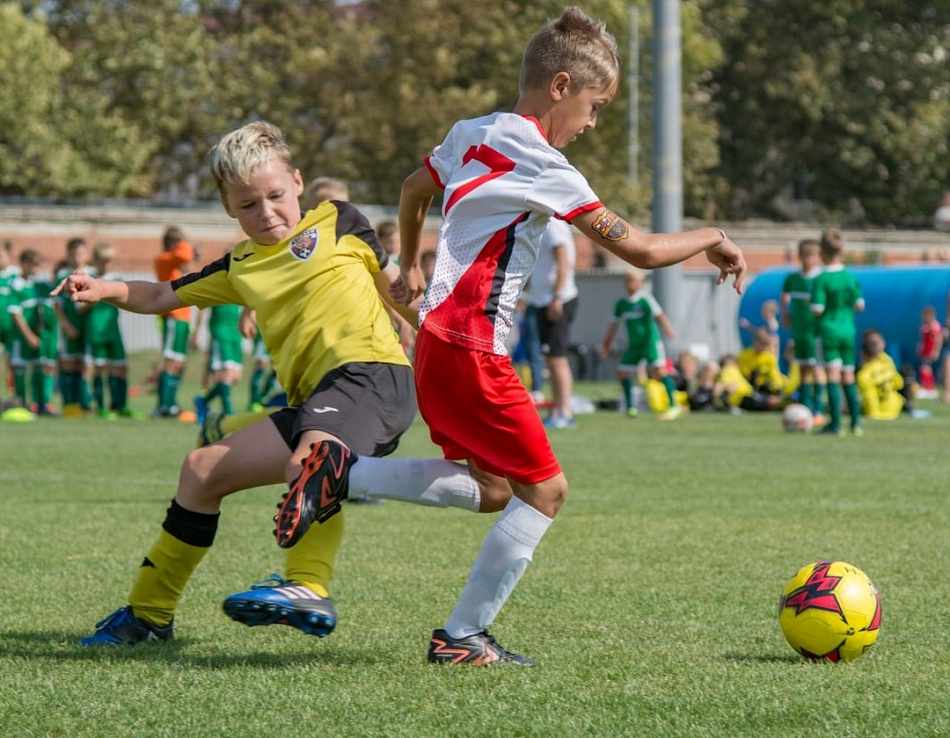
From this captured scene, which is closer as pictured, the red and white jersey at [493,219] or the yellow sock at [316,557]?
the red and white jersey at [493,219]

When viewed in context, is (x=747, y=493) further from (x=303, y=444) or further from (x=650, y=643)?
(x=303, y=444)

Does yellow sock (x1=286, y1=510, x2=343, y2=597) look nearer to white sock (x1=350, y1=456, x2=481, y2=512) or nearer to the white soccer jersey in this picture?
white sock (x1=350, y1=456, x2=481, y2=512)

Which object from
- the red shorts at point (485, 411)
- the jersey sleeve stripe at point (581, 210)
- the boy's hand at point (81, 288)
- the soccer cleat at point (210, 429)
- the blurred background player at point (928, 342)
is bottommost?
the blurred background player at point (928, 342)

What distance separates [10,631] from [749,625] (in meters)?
2.57

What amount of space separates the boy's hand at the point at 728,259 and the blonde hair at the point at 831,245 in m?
11.4

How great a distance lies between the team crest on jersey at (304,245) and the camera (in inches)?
197

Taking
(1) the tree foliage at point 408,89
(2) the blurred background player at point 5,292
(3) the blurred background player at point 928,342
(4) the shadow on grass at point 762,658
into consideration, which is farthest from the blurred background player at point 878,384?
(1) the tree foliage at point 408,89

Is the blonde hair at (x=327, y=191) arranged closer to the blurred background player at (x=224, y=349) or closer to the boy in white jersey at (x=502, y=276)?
the boy in white jersey at (x=502, y=276)

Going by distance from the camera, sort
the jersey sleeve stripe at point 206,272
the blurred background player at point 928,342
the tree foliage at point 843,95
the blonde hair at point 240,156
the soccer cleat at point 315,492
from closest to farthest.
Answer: the soccer cleat at point 315,492 → the blonde hair at point 240,156 → the jersey sleeve stripe at point 206,272 → the blurred background player at point 928,342 → the tree foliage at point 843,95

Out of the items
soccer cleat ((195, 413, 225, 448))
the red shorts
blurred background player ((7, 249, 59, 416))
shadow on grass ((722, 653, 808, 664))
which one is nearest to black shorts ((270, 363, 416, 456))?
the red shorts

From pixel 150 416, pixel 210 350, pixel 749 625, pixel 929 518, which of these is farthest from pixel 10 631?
pixel 150 416

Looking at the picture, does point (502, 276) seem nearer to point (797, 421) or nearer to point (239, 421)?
point (239, 421)

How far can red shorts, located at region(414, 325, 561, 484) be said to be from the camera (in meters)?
4.37

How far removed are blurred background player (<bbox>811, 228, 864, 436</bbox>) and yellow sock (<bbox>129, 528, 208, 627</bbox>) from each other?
1166 centimetres
